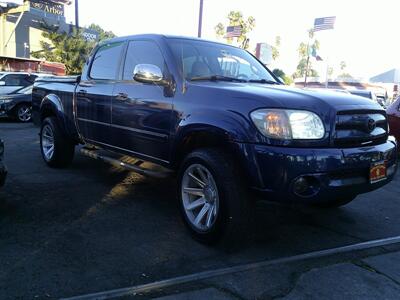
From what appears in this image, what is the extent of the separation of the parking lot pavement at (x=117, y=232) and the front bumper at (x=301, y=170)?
66 cm

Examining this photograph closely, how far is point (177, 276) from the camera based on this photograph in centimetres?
334

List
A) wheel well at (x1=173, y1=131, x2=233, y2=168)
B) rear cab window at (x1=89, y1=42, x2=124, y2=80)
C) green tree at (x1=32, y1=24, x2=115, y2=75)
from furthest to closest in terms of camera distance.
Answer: green tree at (x1=32, y1=24, x2=115, y2=75) → rear cab window at (x1=89, y1=42, x2=124, y2=80) → wheel well at (x1=173, y1=131, x2=233, y2=168)

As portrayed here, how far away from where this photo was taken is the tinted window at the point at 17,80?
14387 millimetres

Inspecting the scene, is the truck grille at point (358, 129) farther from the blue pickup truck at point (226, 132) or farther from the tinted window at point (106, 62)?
the tinted window at point (106, 62)

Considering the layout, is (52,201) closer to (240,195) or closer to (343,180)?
(240,195)

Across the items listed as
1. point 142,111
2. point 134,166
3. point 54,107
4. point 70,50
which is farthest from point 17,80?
point 70,50

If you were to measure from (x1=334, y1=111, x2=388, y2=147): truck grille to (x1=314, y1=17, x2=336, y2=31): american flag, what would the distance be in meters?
25.4

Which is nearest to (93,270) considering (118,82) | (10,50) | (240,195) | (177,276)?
(177,276)

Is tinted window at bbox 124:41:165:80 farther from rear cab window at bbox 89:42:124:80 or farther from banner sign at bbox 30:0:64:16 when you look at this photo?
banner sign at bbox 30:0:64:16

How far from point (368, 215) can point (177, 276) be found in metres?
2.68

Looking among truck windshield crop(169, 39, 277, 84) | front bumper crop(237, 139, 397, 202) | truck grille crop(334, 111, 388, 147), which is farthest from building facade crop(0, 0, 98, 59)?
front bumper crop(237, 139, 397, 202)

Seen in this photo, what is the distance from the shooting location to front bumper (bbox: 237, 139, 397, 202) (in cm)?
337

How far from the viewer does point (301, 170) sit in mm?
3369

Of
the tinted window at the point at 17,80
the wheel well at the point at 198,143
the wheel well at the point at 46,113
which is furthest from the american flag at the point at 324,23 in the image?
the wheel well at the point at 198,143
